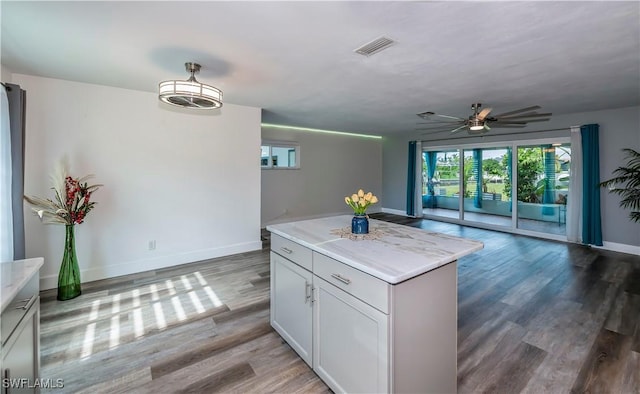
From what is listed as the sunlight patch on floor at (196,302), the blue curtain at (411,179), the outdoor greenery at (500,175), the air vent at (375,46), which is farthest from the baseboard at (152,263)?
the outdoor greenery at (500,175)

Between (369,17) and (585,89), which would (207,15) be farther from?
(585,89)

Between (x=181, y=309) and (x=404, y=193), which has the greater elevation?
(x=404, y=193)

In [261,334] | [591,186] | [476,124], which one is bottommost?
[261,334]

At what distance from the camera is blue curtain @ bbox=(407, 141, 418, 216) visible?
7.91 m

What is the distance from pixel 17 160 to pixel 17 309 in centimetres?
213

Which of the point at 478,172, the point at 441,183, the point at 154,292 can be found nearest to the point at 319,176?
the point at 441,183

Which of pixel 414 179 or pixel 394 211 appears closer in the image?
pixel 414 179

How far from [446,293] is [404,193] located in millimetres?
7029

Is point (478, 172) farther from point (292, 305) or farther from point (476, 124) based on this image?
point (292, 305)

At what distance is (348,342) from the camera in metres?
1.63

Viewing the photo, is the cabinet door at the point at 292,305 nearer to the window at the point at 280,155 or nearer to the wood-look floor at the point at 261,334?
the wood-look floor at the point at 261,334

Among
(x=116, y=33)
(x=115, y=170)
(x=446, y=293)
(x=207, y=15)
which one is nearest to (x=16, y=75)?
(x=115, y=170)

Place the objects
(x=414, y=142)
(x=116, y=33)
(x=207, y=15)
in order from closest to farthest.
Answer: (x=207, y=15) → (x=116, y=33) → (x=414, y=142)

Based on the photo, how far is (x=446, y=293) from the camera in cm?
165
